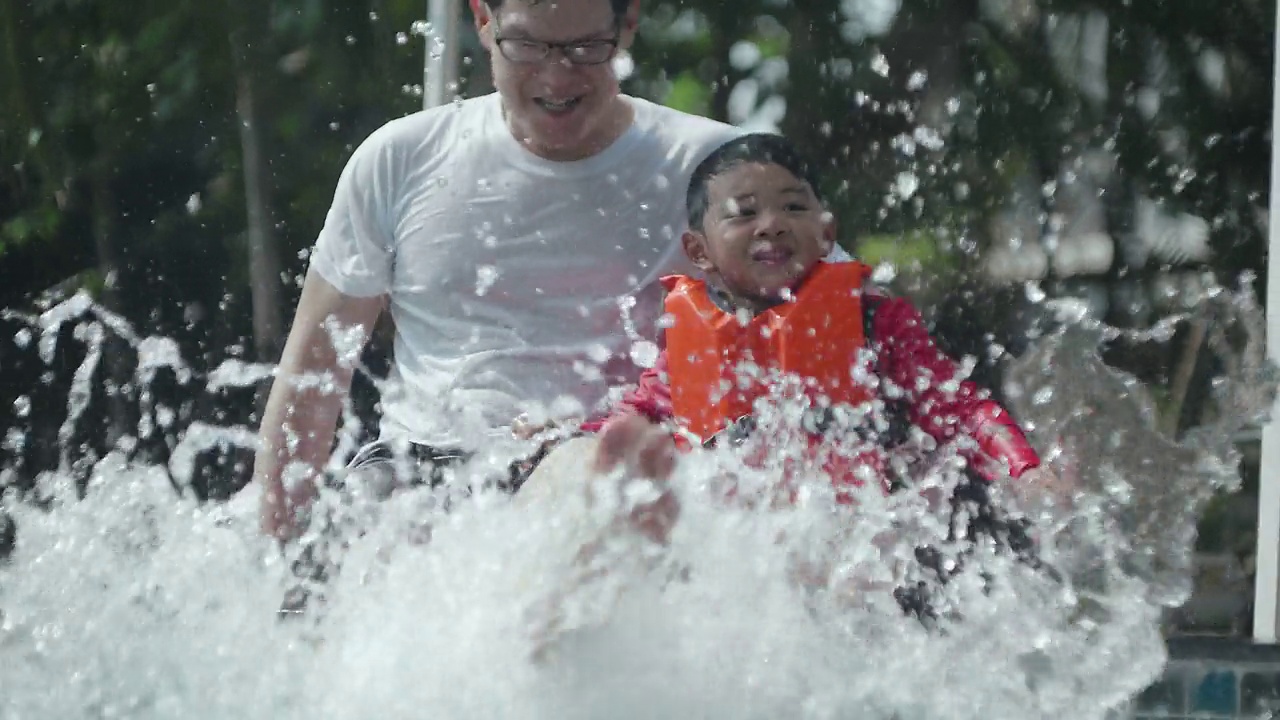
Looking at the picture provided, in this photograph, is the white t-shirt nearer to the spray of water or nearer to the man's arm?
the man's arm

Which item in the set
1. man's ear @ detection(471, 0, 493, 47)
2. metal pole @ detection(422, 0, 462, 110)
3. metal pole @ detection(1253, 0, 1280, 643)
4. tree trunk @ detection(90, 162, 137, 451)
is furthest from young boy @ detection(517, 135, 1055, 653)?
tree trunk @ detection(90, 162, 137, 451)

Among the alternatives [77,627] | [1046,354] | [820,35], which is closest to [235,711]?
[77,627]

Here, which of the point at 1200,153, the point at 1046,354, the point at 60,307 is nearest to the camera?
the point at 1046,354

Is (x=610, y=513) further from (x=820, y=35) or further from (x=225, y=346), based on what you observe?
(x=225, y=346)

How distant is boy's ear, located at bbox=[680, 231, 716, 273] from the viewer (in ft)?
9.23

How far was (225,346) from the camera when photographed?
7188 millimetres

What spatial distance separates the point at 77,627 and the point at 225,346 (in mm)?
4294

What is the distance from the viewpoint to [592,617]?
2.37 metres

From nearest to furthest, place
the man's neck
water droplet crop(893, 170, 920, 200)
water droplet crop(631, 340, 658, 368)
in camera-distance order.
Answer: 1. water droplet crop(631, 340, 658, 368)
2. the man's neck
3. water droplet crop(893, 170, 920, 200)

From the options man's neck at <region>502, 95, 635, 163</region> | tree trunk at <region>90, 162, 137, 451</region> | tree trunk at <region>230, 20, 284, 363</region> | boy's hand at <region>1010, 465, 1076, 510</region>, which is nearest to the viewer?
boy's hand at <region>1010, 465, 1076, 510</region>

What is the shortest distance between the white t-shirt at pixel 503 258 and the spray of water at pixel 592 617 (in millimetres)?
235

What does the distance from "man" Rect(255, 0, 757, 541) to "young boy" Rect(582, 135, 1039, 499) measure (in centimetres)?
19

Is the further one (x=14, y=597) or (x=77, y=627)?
(x=14, y=597)

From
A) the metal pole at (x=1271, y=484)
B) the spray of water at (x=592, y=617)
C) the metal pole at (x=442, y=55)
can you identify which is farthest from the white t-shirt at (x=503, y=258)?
the metal pole at (x=1271, y=484)
